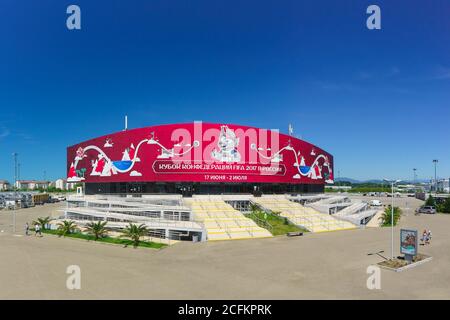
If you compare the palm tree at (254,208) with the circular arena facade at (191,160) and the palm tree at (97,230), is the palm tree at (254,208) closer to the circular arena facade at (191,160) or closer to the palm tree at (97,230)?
the circular arena facade at (191,160)

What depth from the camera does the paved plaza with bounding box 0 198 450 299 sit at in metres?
19.6

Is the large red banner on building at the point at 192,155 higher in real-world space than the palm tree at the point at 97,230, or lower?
higher

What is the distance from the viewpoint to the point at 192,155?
59938 mm

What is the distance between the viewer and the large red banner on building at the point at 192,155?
6012 centimetres

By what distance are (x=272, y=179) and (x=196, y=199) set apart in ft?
54.4

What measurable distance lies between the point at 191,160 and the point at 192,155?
3.08 feet

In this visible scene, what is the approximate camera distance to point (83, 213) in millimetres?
49844

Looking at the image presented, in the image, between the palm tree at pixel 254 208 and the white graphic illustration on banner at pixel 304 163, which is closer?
the palm tree at pixel 254 208

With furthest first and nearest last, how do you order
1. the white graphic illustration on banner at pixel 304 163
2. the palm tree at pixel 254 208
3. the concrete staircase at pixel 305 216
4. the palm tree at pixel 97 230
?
the white graphic illustration on banner at pixel 304 163 → the palm tree at pixel 254 208 → the concrete staircase at pixel 305 216 → the palm tree at pixel 97 230

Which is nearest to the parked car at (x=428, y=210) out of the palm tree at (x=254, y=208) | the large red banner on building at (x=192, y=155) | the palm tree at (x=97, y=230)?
the large red banner on building at (x=192, y=155)

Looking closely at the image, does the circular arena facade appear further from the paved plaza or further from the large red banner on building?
the paved plaza

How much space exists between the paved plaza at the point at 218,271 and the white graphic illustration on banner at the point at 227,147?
2619 cm
